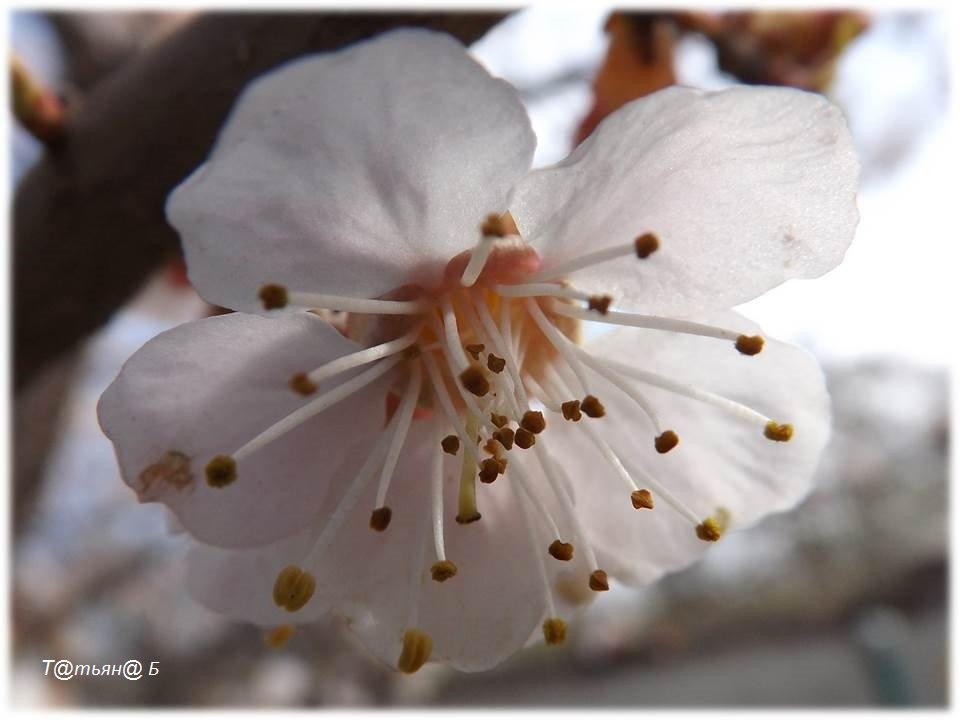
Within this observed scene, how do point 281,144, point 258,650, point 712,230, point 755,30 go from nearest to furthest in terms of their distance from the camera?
point 281,144 → point 712,230 → point 755,30 → point 258,650

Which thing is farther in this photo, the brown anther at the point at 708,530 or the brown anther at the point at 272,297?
the brown anther at the point at 708,530

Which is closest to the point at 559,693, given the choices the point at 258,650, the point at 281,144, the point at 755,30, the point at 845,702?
the point at 845,702

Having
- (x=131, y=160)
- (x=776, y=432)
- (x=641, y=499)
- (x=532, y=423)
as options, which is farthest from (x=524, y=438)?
(x=131, y=160)

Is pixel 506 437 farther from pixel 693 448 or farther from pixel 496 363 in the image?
pixel 693 448

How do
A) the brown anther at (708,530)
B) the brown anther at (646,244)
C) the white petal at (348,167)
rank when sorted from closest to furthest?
the white petal at (348,167)
the brown anther at (646,244)
the brown anther at (708,530)

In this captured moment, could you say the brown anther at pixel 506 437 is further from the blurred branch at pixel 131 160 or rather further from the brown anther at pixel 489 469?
the blurred branch at pixel 131 160

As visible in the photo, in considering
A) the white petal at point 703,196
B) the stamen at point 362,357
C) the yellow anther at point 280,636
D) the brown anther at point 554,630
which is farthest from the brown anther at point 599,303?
the yellow anther at point 280,636

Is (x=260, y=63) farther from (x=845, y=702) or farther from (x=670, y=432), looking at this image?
(x=845, y=702)
